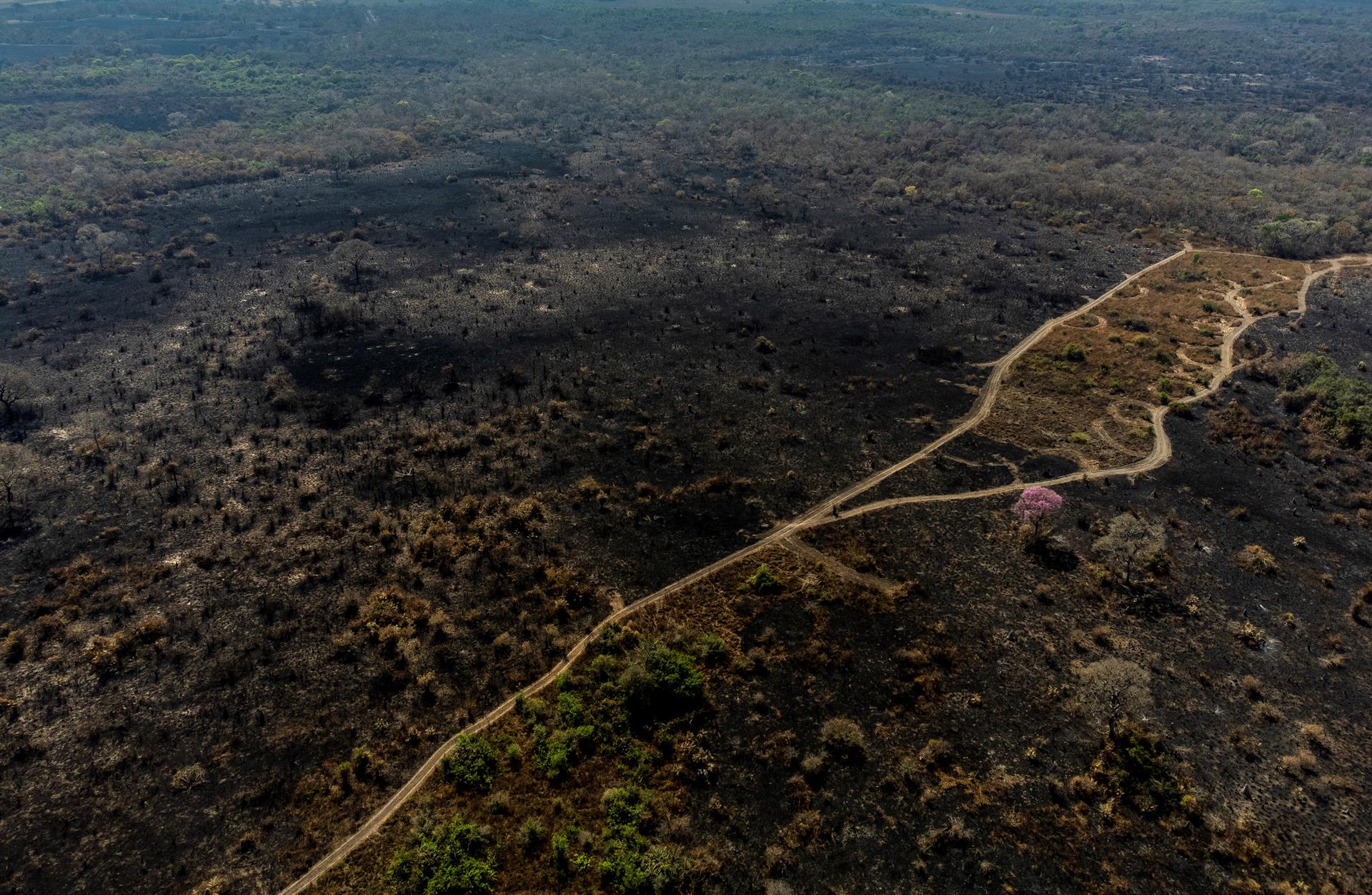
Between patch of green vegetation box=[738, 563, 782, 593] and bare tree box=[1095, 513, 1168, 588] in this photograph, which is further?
bare tree box=[1095, 513, 1168, 588]

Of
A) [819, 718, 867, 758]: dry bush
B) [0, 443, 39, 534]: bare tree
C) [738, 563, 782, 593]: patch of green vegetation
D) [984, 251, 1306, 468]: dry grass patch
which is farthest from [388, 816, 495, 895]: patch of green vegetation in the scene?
[984, 251, 1306, 468]: dry grass patch

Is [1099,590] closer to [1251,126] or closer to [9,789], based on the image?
[9,789]

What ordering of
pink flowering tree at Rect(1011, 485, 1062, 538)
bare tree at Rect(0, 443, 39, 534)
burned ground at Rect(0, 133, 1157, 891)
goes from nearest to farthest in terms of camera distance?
burned ground at Rect(0, 133, 1157, 891)
bare tree at Rect(0, 443, 39, 534)
pink flowering tree at Rect(1011, 485, 1062, 538)

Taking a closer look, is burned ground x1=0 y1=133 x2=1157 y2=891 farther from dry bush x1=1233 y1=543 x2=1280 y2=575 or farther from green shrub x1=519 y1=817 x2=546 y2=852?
dry bush x1=1233 y1=543 x2=1280 y2=575

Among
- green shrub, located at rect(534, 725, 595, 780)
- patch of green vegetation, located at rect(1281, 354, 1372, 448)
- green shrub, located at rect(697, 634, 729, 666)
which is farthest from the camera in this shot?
patch of green vegetation, located at rect(1281, 354, 1372, 448)

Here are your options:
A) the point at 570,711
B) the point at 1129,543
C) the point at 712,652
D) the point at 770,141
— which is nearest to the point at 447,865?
the point at 570,711

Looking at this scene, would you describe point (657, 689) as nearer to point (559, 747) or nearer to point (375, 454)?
point (559, 747)

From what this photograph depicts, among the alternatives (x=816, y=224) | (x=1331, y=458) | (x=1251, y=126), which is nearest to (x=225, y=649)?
(x=1331, y=458)

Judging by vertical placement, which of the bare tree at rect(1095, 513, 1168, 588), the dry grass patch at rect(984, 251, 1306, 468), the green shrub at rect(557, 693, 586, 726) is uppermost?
the dry grass patch at rect(984, 251, 1306, 468)
